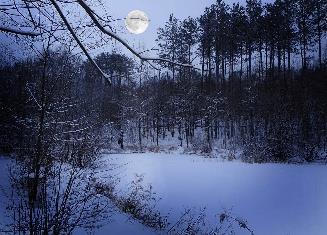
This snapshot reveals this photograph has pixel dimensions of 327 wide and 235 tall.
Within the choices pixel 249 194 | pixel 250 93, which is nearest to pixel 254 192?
pixel 249 194

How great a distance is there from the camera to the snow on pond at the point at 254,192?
10.5 metres

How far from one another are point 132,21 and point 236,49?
131 feet

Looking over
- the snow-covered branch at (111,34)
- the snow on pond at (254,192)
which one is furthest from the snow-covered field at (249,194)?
the snow-covered branch at (111,34)

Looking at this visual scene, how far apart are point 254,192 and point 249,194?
0.34 meters

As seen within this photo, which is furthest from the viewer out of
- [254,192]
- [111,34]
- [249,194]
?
[254,192]

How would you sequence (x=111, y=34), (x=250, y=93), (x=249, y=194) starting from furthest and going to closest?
1. (x=250, y=93)
2. (x=249, y=194)
3. (x=111, y=34)

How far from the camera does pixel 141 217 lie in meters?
9.95

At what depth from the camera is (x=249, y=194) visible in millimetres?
12852

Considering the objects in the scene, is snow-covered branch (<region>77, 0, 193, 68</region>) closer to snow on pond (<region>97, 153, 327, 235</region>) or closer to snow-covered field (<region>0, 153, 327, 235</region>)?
snow-covered field (<region>0, 153, 327, 235</region>)

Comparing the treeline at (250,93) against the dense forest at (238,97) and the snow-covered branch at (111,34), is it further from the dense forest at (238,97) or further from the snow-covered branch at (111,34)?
the snow-covered branch at (111,34)

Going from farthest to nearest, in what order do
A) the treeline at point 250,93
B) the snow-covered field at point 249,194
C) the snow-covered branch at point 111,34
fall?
1. the treeline at point 250,93
2. the snow-covered field at point 249,194
3. the snow-covered branch at point 111,34

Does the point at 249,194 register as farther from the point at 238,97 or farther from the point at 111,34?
the point at 238,97

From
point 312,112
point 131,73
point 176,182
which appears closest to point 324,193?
point 176,182

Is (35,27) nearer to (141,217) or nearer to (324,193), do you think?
(141,217)
